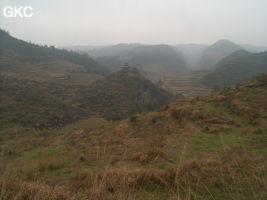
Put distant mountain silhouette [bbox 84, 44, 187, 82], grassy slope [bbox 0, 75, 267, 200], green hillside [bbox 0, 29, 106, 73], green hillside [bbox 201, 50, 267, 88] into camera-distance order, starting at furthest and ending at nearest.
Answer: distant mountain silhouette [bbox 84, 44, 187, 82], green hillside [bbox 0, 29, 106, 73], green hillside [bbox 201, 50, 267, 88], grassy slope [bbox 0, 75, 267, 200]

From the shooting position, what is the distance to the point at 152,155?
554 centimetres

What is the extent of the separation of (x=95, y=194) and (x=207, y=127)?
842 cm

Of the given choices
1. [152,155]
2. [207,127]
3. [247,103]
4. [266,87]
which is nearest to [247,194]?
[152,155]

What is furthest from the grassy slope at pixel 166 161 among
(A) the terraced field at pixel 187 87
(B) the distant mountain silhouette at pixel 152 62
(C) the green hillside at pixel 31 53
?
(B) the distant mountain silhouette at pixel 152 62

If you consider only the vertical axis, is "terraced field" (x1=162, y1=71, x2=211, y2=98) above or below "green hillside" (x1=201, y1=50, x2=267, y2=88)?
below

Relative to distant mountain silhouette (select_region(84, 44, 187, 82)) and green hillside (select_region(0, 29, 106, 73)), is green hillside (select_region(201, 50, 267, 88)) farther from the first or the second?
distant mountain silhouette (select_region(84, 44, 187, 82))

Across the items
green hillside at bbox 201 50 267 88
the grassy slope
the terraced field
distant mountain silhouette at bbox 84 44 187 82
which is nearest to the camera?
the grassy slope

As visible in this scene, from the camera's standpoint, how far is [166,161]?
17.4 ft

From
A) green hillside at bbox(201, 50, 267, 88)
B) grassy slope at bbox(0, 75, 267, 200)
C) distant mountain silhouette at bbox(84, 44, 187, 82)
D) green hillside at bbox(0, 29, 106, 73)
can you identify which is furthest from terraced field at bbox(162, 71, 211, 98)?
distant mountain silhouette at bbox(84, 44, 187, 82)

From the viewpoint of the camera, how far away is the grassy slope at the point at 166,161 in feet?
7.86

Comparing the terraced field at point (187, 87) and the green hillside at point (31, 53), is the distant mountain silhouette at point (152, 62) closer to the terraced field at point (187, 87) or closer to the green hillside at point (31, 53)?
the green hillside at point (31, 53)

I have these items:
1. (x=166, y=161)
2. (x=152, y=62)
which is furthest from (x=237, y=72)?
(x=152, y=62)

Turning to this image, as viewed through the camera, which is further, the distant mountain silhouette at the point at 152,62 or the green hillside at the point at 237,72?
the distant mountain silhouette at the point at 152,62

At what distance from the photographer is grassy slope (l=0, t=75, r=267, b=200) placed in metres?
2.40
